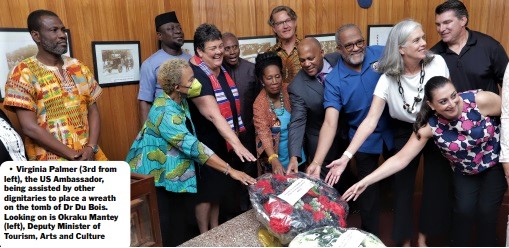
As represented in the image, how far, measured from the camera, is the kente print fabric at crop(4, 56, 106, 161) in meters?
1.72

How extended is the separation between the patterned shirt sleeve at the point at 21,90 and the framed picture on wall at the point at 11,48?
360mm

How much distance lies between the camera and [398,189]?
213 cm

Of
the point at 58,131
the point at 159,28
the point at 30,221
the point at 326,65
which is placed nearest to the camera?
the point at 30,221

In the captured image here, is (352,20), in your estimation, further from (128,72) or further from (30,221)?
(30,221)

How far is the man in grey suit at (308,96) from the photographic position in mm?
2074

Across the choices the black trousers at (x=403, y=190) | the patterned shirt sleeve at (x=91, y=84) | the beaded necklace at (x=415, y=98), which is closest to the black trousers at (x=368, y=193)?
the black trousers at (x=403, y=190)

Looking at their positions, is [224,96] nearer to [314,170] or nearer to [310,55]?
[310,55]

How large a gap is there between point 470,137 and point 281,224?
2.95 ft

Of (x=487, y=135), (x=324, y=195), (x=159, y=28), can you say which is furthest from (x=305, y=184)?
(x=159, y=28)

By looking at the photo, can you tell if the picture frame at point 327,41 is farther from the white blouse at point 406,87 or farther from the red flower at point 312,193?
the red flower at point 312,193

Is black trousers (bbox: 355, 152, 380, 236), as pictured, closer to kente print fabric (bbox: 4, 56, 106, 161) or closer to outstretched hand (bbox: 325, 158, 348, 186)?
outstretched hand (bbox: 325, 158, 348, 186)

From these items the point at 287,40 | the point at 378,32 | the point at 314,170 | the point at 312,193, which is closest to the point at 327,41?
the point at 378,32

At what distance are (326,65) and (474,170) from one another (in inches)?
34.7

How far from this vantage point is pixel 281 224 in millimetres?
1352
